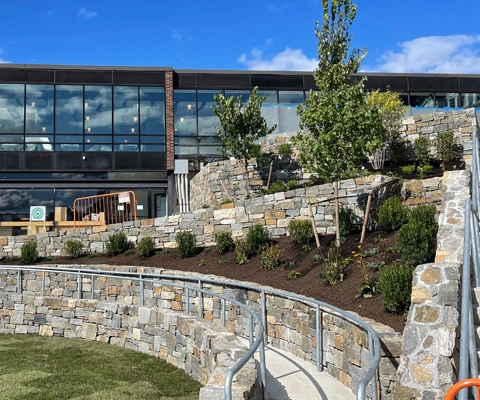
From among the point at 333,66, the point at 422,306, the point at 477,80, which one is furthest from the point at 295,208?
the point at 477,80

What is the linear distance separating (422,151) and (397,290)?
11.6 metres

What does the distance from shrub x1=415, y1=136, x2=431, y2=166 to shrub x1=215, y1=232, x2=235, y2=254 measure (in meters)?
7.71

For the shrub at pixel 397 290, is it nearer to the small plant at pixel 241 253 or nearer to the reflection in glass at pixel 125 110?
the small plant at pixel 241 253

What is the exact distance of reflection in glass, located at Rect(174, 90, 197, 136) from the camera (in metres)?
25.5

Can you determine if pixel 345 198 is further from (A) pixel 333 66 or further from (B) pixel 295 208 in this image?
(A) pixel 333 66

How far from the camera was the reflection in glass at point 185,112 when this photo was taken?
2550 cm

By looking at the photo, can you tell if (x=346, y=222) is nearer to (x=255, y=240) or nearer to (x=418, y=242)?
(x=255, y=240)

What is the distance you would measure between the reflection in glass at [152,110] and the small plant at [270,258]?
47.3 feet

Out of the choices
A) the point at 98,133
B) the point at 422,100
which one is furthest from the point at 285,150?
the point at 422,100

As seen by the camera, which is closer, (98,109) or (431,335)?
(431,335)

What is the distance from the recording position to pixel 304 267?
11234 millimetres

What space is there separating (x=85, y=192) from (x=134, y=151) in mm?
3042

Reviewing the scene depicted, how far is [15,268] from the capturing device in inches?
568

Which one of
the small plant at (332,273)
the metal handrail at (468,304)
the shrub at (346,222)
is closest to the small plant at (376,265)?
the small plant at (332,273)
